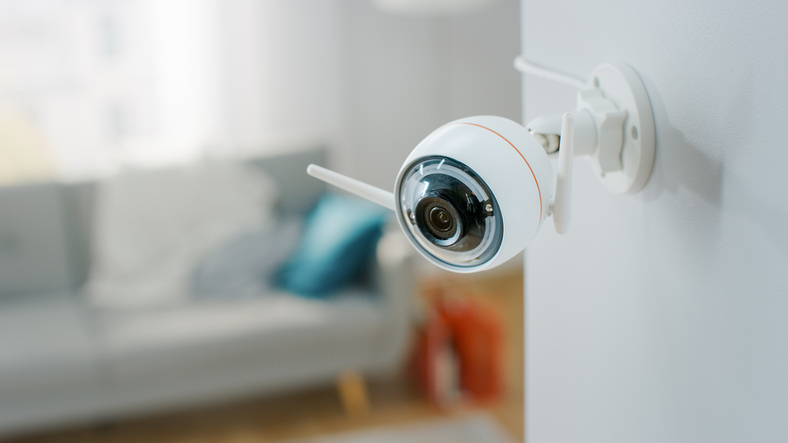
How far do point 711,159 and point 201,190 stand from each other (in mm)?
2342

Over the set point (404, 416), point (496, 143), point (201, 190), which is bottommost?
point (404, 416)

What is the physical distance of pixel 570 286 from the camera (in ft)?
2.19

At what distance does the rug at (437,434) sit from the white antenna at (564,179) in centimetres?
199

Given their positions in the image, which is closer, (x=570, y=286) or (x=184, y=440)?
(x=570, y=286)

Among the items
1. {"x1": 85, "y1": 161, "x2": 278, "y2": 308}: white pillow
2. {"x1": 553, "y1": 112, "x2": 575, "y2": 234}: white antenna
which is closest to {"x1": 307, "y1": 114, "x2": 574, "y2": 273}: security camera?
{"x1": 553, "y1": 112, "x2": 575, "y2": 234}: white antenna

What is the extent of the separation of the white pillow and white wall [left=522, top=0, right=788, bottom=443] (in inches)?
79.7

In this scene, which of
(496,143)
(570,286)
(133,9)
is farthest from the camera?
(133,9)

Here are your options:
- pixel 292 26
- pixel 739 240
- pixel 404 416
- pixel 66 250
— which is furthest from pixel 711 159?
pixel 292 26

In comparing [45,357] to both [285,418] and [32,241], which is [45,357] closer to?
[32,241]

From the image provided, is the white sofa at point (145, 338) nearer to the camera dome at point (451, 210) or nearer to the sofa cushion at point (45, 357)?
the sofa cushion at point (45, 357)

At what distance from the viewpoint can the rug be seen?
2307 millimetres

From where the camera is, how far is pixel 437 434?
7.68ft

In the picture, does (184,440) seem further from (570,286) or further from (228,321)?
(570,286)

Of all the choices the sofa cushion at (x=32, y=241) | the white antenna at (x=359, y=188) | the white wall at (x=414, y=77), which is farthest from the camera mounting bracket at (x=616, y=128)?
the white wall at (x=414, y=77)
